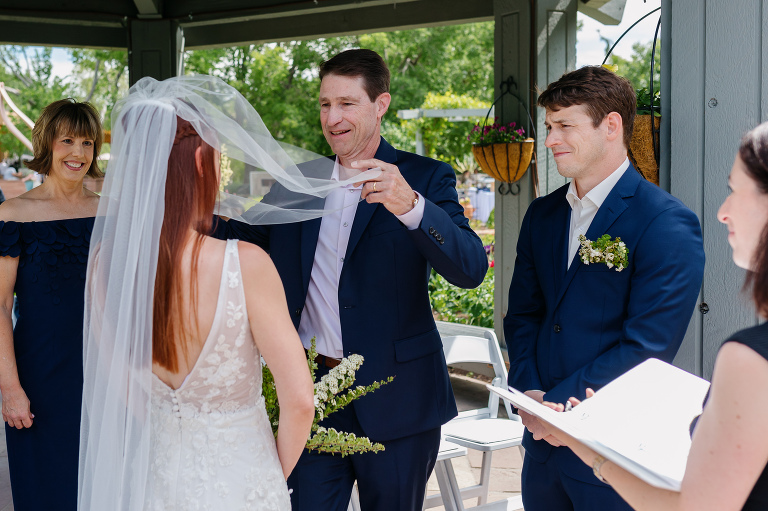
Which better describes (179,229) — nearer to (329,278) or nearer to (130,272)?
(130,272)

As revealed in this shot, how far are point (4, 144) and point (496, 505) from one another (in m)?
24.8

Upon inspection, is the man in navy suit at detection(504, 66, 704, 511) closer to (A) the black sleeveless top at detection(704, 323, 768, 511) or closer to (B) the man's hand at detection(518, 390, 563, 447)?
(B) the man's hand at detection(518, 390, 563, 447)

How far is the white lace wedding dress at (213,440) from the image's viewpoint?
1732mm

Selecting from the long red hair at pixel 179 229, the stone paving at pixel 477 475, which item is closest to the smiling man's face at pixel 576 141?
the long red hair at pixel 179 229

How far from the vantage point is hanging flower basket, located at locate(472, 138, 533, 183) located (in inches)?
223

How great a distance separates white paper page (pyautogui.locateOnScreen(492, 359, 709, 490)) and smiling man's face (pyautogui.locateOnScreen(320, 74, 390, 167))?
122 cm

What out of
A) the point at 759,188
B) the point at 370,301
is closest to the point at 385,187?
Result: the point at 370,301

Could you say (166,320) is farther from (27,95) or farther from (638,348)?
(27,95)

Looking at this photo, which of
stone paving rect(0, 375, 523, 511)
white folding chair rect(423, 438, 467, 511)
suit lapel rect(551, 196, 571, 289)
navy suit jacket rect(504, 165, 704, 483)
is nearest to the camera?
navy suit jacket rect(504, 165, 704, 483)

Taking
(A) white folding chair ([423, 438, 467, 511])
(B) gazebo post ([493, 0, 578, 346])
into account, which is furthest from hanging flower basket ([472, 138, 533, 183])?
(A) white folding chair ([423, 438, 467, 511])

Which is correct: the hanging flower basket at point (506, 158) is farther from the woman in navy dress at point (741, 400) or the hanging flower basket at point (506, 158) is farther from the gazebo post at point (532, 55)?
the woman in navy dress at point (741, 400)

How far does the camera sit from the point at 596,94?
2.21 metres

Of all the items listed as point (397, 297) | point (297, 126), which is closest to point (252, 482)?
point (397, 297)

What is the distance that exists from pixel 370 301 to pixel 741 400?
1.46 meters
